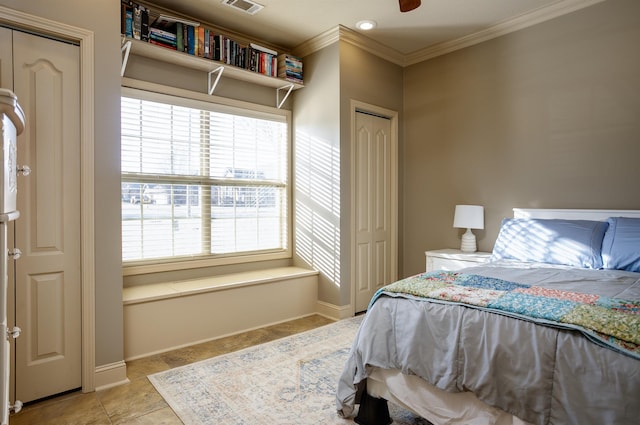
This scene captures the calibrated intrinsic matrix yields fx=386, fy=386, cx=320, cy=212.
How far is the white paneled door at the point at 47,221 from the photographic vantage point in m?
2.16

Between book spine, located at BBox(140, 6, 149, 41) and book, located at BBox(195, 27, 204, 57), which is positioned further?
book, located at BBox(195, 27, 204, 57)

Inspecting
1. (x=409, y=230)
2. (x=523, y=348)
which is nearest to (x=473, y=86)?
(x=409, y=230)

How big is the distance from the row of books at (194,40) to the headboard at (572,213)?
2554 millimetres

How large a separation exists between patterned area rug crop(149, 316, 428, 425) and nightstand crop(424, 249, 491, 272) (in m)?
1.15

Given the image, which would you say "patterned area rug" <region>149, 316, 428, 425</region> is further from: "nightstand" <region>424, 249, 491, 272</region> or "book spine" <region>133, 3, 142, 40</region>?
"book spine" <region>133, 3, 142, 40</region>

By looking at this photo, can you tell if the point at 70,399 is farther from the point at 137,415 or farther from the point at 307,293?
the point at 307,293

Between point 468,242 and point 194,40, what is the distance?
3038 mm

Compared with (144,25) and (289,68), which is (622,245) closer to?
(289,68)

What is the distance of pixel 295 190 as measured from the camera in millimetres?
4145

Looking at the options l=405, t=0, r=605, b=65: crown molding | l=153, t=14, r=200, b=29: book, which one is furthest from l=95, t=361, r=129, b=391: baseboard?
l=405, t=0, r=605, b=65: crown molding

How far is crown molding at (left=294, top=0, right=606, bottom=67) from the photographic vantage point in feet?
10.6

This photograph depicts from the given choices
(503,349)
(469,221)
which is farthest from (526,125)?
(503,349)

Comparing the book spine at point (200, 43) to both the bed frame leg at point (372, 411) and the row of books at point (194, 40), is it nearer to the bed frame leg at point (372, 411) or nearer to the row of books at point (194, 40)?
the row of books at point (194, 40)

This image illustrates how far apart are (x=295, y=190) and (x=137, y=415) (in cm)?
256
